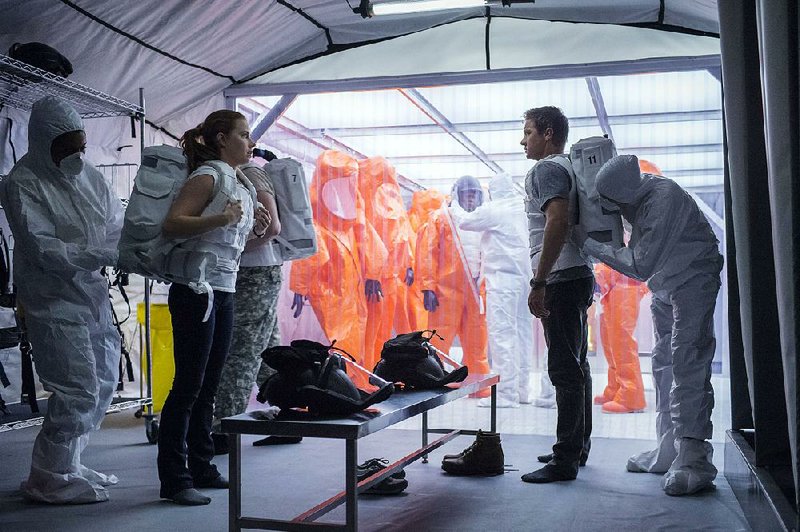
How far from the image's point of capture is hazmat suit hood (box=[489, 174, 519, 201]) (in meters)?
4.78

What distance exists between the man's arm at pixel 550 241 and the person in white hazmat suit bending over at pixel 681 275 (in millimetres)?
145

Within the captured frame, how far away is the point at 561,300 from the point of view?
11.4 feet

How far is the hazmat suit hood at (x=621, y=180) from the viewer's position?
328 cm

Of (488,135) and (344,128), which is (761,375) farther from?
(344,128)

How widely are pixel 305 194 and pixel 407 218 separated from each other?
1.10 metres

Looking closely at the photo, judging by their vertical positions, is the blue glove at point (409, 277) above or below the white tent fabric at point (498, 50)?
below

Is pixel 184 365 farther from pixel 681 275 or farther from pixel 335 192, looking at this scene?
pixel 335 192

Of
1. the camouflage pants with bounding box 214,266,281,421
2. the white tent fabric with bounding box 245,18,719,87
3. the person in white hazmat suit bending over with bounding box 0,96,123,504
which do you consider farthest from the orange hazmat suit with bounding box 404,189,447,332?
the person in white hazmat suit bending over with bounding box 0,96,123,504

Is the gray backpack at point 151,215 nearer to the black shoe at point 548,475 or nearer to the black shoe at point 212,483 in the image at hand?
the black shoe at point 212,483

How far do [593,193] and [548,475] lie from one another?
3.69 ft

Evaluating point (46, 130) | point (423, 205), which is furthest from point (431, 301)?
point (46, 130)

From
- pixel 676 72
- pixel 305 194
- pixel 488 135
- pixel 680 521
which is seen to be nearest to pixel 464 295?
pixel 488 135

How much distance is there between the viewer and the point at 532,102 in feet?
15.8

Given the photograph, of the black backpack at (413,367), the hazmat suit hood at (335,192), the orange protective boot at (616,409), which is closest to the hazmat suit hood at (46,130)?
the black backpack at (413,367)
